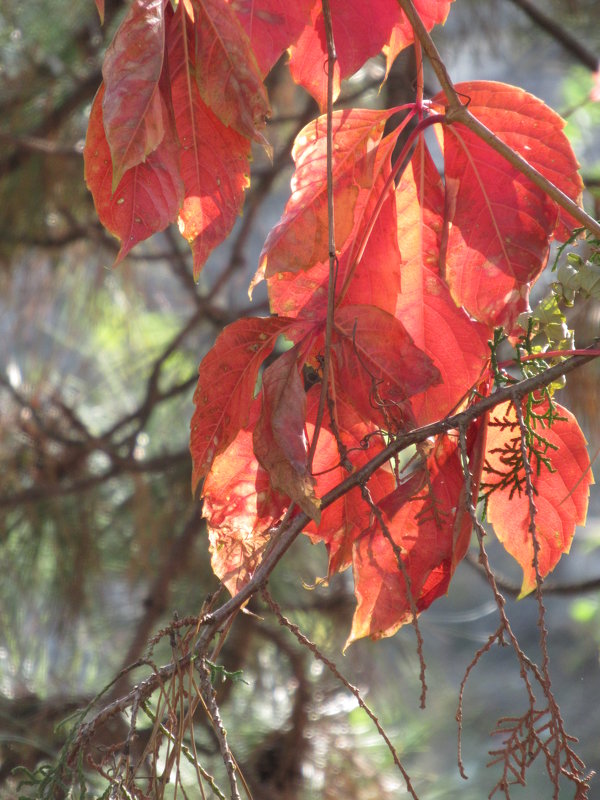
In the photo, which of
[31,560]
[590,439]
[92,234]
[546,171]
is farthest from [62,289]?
[546,171]

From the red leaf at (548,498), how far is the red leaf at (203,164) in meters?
0.11

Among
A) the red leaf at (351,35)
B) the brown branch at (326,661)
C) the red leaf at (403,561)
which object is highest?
the red leaf at (351,35)

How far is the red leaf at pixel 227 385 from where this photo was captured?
10.5 inches

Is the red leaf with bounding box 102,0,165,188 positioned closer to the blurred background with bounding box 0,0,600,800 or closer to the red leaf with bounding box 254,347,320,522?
the red leaf with bounding box 254,347,320,522

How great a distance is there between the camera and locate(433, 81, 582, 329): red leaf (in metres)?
0.27

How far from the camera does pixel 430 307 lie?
0.28m

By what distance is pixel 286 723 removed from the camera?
0.95 m

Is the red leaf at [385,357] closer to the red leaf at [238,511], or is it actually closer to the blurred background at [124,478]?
the red leaf at [238,511]

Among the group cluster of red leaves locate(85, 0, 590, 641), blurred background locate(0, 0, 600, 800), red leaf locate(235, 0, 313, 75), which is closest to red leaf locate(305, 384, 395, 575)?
cluster of red leaves locate(85, 0, 590, 641)

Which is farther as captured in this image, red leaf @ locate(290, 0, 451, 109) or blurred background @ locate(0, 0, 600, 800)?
blurred background @ locate(0, 0, 600, 800)

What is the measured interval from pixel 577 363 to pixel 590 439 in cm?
63

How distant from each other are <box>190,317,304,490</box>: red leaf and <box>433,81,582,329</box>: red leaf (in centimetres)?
6

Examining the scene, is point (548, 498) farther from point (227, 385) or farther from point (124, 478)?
point (124, 478)

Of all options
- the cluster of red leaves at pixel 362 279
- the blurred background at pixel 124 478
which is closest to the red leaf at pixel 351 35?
the cluster of red leaves at pixel 362 279
